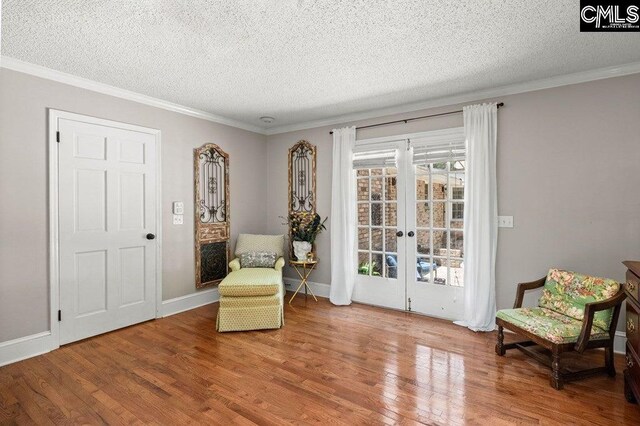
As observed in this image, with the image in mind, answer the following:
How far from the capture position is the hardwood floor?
199cm

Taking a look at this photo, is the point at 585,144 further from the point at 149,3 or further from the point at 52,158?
the point at 52,158

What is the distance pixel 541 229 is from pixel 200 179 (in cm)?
399

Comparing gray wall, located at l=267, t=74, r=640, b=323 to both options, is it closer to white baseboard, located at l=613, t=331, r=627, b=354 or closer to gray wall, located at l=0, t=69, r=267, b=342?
white baseboard, located at l=613, t=331, r=627, b=354

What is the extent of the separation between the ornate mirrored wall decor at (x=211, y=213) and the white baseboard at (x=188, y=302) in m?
0.13

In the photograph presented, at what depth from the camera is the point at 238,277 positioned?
355 centimetres

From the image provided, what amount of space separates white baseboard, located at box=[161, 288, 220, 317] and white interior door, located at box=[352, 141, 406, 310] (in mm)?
1973

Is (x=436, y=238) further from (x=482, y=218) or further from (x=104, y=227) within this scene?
(x=104, y=227)

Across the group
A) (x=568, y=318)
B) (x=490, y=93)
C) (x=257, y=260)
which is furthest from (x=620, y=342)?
(x=257, y=260)

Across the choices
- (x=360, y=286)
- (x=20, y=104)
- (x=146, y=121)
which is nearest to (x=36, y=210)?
(x=20, y=104)

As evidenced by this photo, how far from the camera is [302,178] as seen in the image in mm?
4777

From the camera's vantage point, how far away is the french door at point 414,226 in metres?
3.61

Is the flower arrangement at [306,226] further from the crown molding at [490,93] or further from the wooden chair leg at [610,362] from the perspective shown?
the wooden chair leg at [610,362]

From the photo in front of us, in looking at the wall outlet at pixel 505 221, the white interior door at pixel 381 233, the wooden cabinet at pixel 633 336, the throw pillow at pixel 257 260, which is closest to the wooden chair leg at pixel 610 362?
the wooden cabinet at pixel 633 336

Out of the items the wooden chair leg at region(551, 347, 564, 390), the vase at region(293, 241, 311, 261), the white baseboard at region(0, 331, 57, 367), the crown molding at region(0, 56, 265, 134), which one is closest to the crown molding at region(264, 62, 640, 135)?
the crown molding at region(0, 56, 265, 134)
